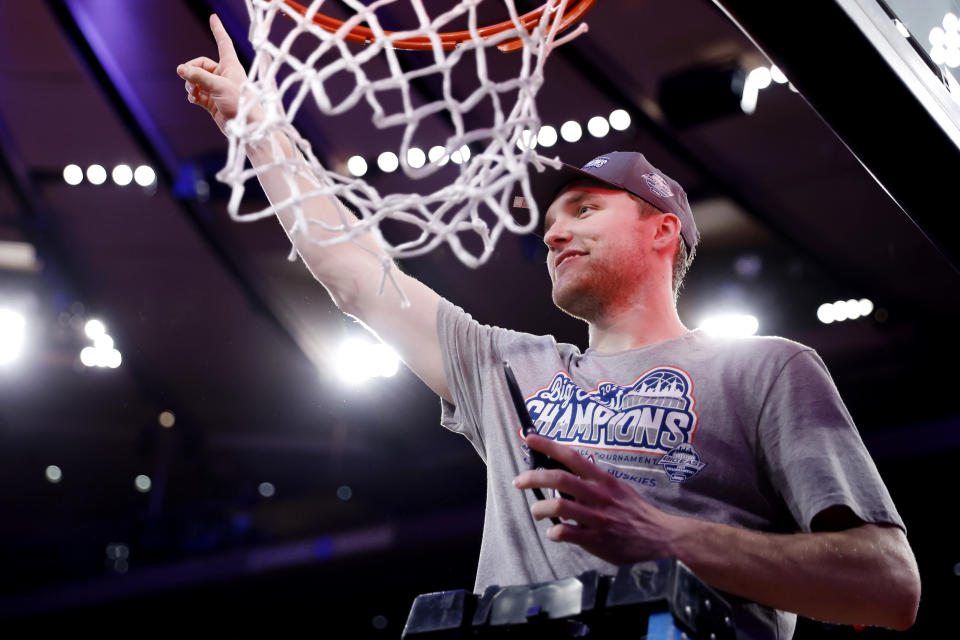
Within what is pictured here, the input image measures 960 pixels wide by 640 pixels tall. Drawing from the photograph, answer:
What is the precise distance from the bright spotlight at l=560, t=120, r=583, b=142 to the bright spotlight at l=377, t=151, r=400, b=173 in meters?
0.67

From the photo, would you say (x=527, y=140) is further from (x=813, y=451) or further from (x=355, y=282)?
(x=813, y=451)

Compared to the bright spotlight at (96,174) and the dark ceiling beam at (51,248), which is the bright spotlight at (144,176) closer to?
the bright spotlight at (96,174)

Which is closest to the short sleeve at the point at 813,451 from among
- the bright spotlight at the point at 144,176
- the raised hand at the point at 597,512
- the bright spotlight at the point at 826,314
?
the raised hand at the point at 597,512

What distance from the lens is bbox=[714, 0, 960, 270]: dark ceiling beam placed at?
1.30 m

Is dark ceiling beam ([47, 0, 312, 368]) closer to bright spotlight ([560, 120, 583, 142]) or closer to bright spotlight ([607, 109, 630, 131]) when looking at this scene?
bright spotlight ([560, 120, 583, 142])

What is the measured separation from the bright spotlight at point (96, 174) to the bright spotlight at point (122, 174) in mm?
36

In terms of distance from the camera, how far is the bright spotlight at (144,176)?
409 cm

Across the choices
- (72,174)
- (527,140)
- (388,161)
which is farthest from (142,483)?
(527,140)

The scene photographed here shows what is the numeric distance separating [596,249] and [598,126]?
2.13 m

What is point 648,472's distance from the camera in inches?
52.0

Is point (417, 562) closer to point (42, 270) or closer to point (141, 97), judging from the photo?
point (42, 270)

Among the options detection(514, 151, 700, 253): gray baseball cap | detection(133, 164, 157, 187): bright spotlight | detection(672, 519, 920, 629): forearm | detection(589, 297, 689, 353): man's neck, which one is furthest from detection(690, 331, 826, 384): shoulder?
detection(133, 164, 157, 187): bright spotlight

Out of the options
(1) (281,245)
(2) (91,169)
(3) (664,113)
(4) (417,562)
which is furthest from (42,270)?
(3) (664,113)

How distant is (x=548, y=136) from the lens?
3.74m
